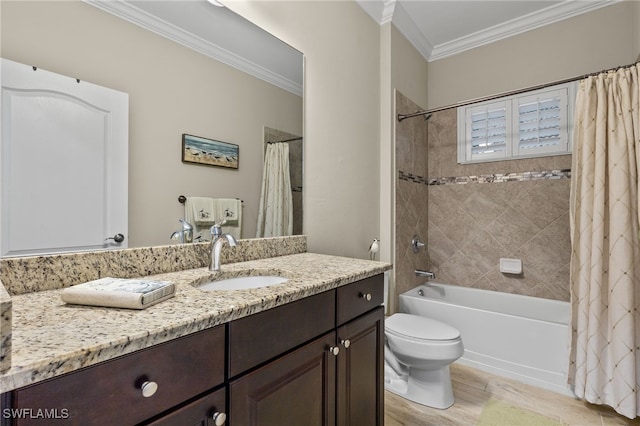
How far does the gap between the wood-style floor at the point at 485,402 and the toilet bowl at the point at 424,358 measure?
6 centimetres

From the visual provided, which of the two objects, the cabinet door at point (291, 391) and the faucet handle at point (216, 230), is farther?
the faucet handle at point (216, 230)

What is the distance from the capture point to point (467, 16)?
8.20 ft

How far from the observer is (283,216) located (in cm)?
165

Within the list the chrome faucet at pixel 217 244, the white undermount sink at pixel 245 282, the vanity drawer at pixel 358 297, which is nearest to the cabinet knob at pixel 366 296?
the vanity drawer at pixel 358 297

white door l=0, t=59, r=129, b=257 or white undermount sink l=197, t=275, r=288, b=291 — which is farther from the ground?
white door l=0, t=59, r=129, b=257

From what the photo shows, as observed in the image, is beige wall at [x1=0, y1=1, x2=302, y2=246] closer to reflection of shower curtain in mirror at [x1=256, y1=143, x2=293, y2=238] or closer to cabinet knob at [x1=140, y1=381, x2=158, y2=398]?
reflection of shower curtain in mirror at [x1=256, y1=143, x2=293, y2=238]

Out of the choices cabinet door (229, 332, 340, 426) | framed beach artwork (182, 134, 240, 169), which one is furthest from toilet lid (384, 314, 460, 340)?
framed beach artwork (182, 134, 240, 169)

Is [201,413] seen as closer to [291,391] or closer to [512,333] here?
[291,391]

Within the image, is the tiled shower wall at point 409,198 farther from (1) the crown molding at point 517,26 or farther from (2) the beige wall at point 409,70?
(1) the crown molding at point 517,26

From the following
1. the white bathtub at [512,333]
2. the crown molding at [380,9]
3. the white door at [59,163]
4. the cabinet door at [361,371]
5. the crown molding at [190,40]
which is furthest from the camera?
the crown molding at [380,9]

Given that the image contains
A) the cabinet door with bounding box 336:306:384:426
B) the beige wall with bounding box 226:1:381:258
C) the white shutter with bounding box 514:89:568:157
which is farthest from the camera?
the white shutter with bounding box 514:89:568:157

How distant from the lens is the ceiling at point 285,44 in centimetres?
118

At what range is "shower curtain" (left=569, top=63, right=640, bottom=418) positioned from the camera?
1686mm

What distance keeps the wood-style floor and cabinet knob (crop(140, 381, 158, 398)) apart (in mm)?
1534
